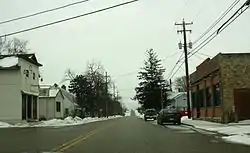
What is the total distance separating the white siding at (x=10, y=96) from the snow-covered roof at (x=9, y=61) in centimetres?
74

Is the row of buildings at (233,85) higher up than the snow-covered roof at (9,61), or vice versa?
the snow-covered roof at (9,61)

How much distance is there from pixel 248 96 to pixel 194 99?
1829 cm

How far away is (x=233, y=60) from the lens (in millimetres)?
35500

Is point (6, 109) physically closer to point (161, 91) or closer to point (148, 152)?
point (148, 152)

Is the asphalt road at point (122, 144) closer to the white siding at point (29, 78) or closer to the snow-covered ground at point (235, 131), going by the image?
the snow-covered ground at point (235, 131)

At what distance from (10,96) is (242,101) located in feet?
95.4

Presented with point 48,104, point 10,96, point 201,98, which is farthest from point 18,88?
point 48,104

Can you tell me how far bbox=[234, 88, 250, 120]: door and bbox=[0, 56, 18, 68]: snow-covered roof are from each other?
28.7 m

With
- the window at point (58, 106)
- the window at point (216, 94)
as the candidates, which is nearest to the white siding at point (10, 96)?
the window at point (216, 94)

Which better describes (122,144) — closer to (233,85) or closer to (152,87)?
(233,85)

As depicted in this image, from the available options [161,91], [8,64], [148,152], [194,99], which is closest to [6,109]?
[8,64]

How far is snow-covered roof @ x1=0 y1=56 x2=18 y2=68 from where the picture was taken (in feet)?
174

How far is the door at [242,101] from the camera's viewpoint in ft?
115

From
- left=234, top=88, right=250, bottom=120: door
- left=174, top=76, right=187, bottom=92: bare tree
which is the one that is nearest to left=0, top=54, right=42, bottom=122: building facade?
left=234, top=88, right=250, bottom=120: door
